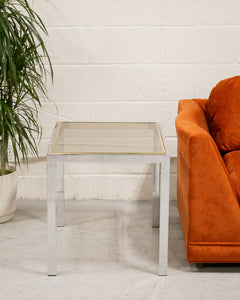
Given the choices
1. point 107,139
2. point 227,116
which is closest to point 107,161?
point 107,139

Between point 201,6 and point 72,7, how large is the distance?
0.78 m

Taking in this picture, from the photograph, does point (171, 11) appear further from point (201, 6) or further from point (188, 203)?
point (188, 203)

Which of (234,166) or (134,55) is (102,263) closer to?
(234,166)

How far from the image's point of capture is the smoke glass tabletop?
6.98ft

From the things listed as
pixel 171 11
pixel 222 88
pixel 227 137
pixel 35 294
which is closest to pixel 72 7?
pixel 171 11

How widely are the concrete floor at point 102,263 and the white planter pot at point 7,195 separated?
0.06 m

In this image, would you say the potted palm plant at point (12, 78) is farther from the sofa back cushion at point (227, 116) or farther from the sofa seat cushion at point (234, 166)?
the sofa seat cushion at point (234, 166)

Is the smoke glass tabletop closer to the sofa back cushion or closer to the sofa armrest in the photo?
the sofa armrest

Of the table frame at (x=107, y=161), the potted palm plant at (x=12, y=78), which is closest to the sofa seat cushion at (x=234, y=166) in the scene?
the table frame at (x=107, y=161)

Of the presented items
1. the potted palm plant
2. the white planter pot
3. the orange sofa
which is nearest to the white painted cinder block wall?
the potted palm plant

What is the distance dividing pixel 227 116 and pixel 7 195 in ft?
4.29

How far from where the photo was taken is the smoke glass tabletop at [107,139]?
213cm

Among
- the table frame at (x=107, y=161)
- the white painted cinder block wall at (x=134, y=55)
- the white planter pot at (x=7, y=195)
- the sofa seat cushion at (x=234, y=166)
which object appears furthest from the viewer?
the white painted cinder block wall at (x=134, y=55)

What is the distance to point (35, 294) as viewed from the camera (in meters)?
2.07
